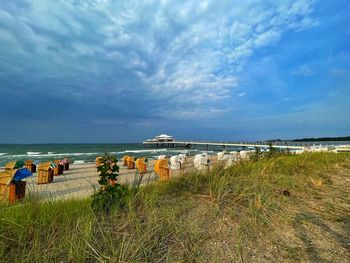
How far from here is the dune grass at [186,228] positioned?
6.73 ft

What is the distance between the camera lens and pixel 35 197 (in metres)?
2.79

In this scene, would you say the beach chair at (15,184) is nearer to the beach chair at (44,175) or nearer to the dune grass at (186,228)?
the dune grass at (186,228)

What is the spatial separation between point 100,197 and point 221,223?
1.34m

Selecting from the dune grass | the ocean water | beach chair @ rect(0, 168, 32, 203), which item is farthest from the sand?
the ocean water

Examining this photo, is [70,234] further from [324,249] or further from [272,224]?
[324,249]

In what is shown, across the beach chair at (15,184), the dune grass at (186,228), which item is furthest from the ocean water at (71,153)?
the dune grass at (186,228)

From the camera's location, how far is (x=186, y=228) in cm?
244

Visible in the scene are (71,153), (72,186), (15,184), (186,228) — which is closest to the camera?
(186,228)

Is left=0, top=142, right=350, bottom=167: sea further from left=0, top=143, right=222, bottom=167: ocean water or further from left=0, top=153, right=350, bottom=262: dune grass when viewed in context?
left=0, top=153, right=350, bottom=262: dune grass

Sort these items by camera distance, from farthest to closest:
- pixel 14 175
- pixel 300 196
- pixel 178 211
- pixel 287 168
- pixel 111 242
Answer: pixel 14 175 → pixel 287 168 → pixel 300 196 → pixel 178 211 → pixel 111 242

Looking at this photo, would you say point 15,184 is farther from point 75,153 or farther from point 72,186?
point 75,153

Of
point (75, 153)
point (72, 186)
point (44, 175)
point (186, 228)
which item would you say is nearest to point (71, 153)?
point (75, 153)

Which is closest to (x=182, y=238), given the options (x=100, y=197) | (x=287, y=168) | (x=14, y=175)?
(x=100, y=197)

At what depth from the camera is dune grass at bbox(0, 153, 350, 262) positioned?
6.73 ft
